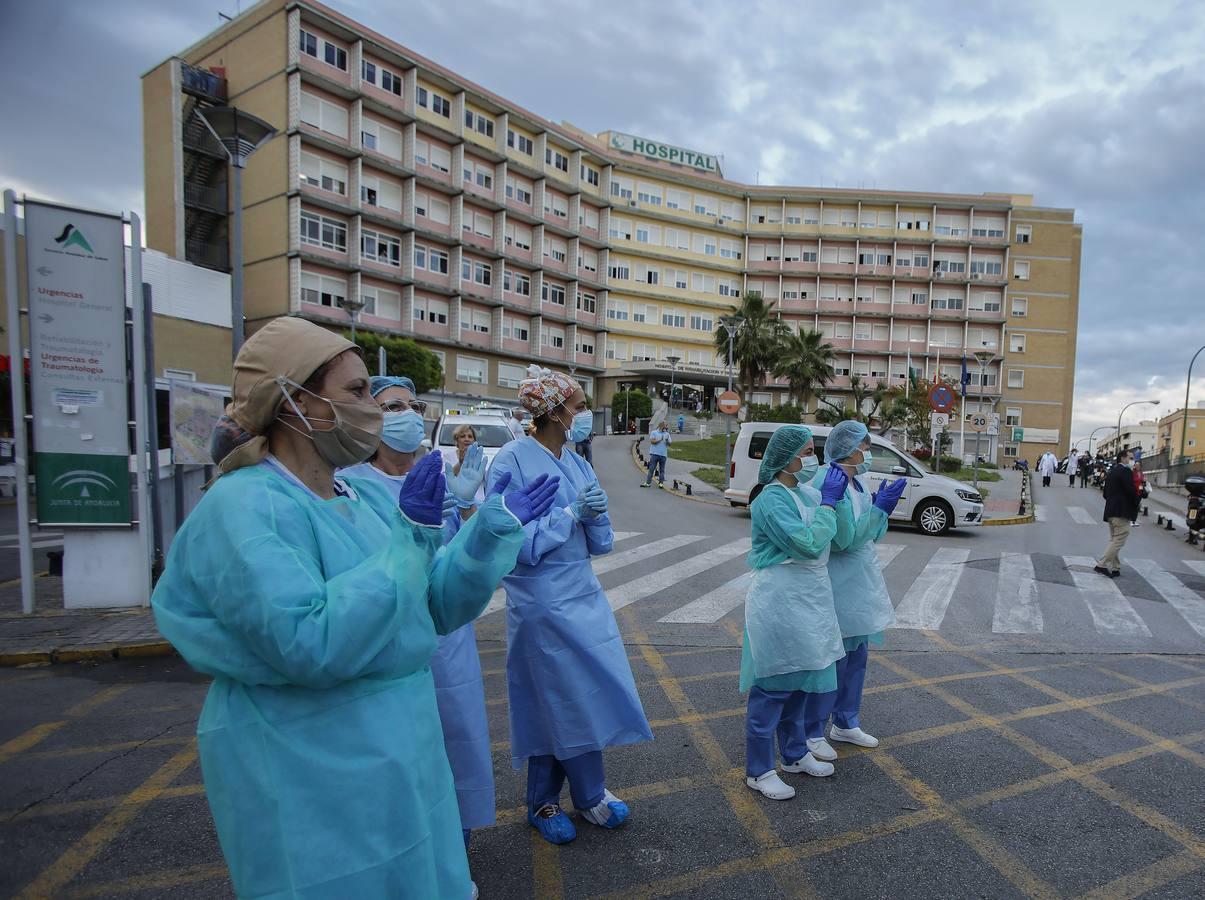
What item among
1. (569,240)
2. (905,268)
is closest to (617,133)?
(569,240)

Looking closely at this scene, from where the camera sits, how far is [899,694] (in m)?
5.09

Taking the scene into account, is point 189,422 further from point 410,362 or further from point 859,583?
point 410,362

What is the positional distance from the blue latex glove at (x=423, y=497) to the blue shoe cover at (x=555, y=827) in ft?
6.74

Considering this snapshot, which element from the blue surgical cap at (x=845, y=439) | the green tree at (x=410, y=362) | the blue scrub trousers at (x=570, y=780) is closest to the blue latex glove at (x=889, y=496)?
the blue surgical cap at (x=845, y=439)

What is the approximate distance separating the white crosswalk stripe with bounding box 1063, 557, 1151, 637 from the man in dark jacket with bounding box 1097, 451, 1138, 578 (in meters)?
0.23

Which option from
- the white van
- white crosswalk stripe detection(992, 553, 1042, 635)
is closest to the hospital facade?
the white van

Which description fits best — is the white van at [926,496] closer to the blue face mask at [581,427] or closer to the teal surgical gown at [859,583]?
the teal surgical gown at [859,583]

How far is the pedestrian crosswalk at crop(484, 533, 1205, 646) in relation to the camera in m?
7.34

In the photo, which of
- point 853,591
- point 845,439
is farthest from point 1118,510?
point 845,439

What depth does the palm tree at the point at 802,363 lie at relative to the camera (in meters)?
47.4

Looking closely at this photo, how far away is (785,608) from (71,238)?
22.6 feet

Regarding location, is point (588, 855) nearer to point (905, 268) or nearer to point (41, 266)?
point (41, 266)

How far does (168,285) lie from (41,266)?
92.7ft

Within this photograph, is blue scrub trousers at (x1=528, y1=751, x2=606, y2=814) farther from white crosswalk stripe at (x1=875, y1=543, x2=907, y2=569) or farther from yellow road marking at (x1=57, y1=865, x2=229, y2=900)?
white crosswalk stripe at (x1=875, y1=543, x2=907, y2=569)
